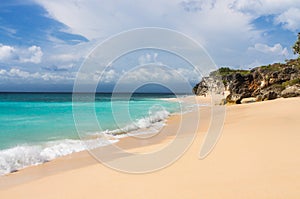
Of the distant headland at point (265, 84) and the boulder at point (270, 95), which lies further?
the distant headland at point (265, 84)

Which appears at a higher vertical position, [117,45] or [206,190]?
[117,45]

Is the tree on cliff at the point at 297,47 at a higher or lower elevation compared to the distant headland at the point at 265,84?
higher

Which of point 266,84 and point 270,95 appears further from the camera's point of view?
point 266,84

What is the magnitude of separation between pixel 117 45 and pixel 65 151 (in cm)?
396

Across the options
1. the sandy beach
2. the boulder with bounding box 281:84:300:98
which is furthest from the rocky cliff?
the sandy beach

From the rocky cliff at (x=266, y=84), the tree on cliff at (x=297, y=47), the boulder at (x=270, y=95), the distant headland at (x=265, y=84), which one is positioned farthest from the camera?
the tree on cliff at (x=297, y=47)

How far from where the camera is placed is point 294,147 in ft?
19.0

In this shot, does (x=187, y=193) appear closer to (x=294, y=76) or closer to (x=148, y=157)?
(x=148, y=157)

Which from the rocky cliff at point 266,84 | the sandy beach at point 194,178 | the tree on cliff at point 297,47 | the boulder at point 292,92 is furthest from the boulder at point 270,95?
the sandy beach at point 194,178

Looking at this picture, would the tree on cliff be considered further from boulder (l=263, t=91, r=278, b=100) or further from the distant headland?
boulder (l=263, t=91, r=278, b=100)

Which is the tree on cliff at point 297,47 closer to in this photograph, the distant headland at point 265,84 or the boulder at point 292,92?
the distant headland at point 265,84

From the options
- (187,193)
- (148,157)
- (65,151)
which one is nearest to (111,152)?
(65,151)

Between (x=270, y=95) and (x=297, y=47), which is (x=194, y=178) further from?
(x=297, y=47)

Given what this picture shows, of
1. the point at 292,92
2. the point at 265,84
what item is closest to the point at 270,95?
the point at 292,92
